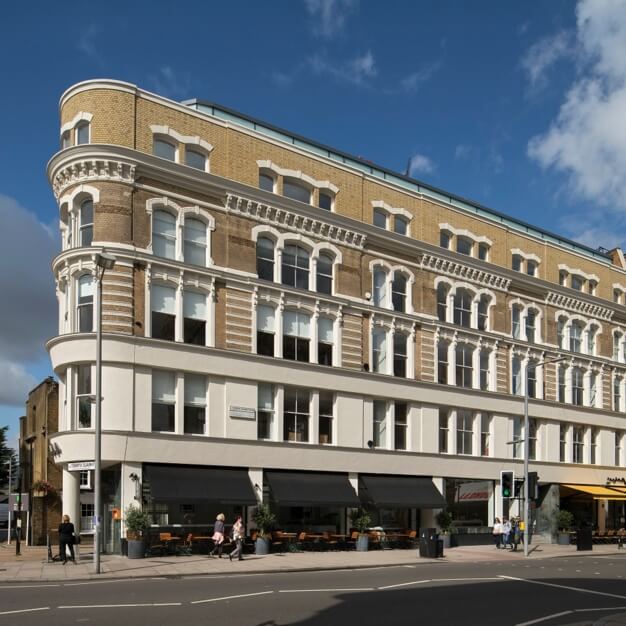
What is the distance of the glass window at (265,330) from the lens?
1452 inches

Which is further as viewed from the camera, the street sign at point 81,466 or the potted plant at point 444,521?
the potted plant at point 444,521

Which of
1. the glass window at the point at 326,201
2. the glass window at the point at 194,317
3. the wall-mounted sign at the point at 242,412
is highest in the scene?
the glass window at the point at 326,201

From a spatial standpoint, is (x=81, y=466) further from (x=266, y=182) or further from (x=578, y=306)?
(x=578, y=306)

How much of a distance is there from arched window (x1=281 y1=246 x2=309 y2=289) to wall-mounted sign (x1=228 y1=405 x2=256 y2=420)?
6036mm

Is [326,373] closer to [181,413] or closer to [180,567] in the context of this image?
[181,413]

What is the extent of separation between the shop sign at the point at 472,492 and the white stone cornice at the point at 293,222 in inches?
545

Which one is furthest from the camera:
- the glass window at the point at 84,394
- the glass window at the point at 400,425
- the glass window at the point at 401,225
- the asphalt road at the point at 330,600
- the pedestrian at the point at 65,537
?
the glass window at the point at 401,225

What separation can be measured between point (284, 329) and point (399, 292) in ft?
26.8

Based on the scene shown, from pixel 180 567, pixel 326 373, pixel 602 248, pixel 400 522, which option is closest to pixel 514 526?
pixel 400 522

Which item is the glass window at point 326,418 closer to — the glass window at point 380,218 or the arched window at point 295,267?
the arched window at point 295,267

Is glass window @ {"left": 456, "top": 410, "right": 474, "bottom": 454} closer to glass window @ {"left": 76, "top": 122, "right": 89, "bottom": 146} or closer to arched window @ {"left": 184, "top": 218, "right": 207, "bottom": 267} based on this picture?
arched window @ {"left": 184, "top": 218, "right": 207, "bottom": 267}

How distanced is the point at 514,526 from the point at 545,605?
2367 centimetres

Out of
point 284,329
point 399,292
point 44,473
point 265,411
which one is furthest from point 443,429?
point 44,473

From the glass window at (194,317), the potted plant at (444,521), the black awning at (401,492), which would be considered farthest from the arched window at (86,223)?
the potted plant at (444,521)
